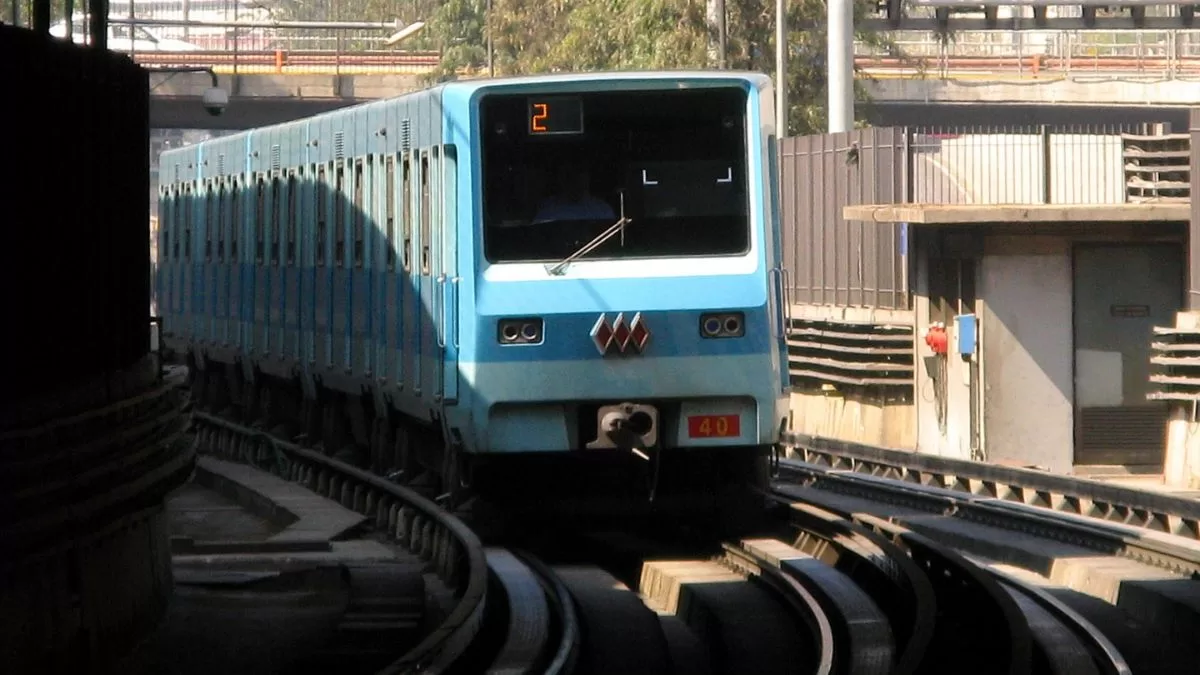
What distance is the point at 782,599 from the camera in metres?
13.1

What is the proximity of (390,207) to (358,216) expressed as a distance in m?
1.51

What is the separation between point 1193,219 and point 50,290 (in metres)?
16.1

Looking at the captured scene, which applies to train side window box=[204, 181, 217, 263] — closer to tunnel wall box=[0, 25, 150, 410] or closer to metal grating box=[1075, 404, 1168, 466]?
metal grating box=[1075, 404, 1168, 466]

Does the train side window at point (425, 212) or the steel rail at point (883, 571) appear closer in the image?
the steel rail at point (883, 571)

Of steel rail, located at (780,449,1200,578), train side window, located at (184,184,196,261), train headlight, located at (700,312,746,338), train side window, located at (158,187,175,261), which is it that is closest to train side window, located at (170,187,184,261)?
train side window, located at (158,187,175,261)

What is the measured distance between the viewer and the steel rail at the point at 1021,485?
56.5 feet

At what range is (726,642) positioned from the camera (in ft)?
39.4

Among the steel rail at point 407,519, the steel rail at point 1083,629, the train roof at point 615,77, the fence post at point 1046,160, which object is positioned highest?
the fence post at point 1046,160

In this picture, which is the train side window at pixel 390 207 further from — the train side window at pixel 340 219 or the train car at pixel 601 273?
the train side window at pixel 340 219

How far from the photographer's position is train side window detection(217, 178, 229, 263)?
2678 centimetres

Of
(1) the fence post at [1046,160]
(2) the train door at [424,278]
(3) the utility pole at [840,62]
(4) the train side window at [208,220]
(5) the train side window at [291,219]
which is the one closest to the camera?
(2) the train door at [424,278]

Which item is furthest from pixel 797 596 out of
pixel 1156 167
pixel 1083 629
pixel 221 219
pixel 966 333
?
pixel 1156 167

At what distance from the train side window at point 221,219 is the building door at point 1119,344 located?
9354 mm

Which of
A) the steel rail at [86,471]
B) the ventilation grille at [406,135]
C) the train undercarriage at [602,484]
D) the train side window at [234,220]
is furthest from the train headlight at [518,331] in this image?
the train side window at [234,220]
